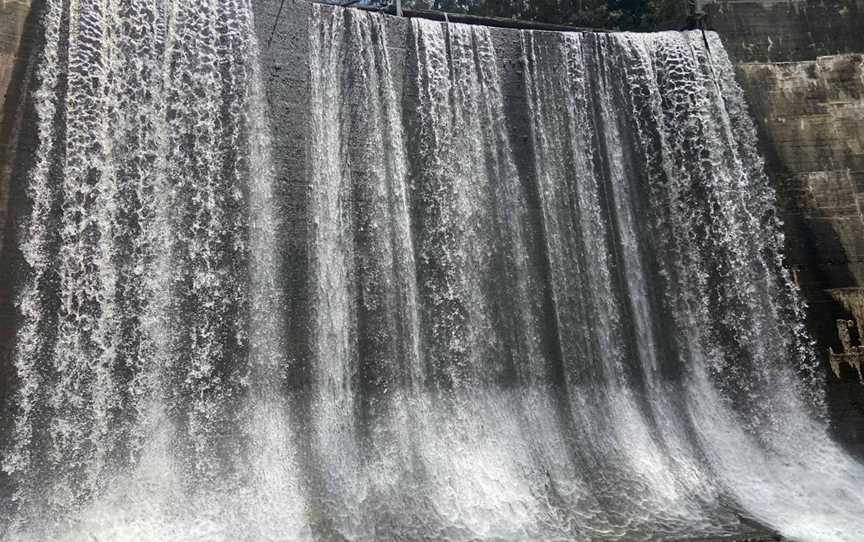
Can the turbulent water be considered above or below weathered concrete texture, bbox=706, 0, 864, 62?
below

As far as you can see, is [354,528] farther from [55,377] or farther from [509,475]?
[55,377]

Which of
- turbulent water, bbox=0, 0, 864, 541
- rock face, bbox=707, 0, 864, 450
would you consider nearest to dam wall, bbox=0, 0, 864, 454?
rock face, bbox=707, 0, 864, 450

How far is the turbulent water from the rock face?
13.2 inches

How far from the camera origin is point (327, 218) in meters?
8.69

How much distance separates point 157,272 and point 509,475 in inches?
172

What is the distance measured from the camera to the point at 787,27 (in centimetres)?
1086

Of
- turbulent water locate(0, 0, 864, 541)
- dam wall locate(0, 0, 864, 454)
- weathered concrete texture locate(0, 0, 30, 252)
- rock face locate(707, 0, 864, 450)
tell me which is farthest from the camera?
rock face locate(707, 0, 864, 450)

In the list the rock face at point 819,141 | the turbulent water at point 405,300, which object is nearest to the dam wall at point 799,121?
the rock face at point 819,141

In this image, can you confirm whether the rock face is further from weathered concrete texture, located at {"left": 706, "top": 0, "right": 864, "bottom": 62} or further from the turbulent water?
the turbulent water

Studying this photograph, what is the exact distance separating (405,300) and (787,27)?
734cm

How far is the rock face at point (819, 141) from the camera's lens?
9398 millimetres

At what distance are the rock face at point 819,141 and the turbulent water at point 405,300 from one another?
1.10 ft

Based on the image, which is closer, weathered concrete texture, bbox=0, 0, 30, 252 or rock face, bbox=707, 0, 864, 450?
weathered concrete texture, bbox=0, 0, 30, 252

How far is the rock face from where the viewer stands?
30.8 feet
